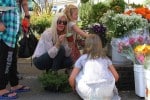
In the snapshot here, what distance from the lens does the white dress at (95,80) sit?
545 cm

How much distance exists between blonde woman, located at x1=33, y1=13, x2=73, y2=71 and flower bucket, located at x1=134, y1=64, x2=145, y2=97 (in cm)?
118

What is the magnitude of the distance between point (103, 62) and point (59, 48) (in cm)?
98

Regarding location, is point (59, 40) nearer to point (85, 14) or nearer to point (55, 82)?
point (55, 82)

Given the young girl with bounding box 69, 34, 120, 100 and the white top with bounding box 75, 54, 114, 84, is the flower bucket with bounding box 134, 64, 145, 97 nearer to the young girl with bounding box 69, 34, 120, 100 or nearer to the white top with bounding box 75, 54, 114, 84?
the young girl with bounding box 69, 34, 120, 100

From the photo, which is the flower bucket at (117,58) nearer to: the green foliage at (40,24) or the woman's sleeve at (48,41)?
the woman's sleeve at (48,41)

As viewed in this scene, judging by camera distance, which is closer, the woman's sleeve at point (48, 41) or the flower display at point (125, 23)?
the flower display at point (125, 23)

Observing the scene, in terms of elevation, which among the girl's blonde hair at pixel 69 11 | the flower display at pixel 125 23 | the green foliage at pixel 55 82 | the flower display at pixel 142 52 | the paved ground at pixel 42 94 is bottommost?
the paved ground at pixel 42 94

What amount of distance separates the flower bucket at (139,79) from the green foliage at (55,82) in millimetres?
1030

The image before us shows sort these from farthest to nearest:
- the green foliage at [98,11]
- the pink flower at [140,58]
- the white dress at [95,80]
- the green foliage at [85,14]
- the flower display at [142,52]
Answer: the green foliage at [85,14]
the green foliage at [98,11]
the pink flower at [140,58]
the flower display at [142,52]
the white dress at [95,80]

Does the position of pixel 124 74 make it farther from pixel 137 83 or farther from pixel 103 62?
pixel 103 62

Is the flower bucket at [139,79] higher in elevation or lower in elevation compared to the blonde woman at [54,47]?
lower

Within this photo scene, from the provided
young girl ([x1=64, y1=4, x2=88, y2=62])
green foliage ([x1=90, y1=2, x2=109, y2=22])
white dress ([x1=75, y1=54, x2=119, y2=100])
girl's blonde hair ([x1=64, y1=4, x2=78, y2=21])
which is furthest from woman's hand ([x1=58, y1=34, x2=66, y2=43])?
green foliage ([x1=90, y1=2, x2=109, y2=22])

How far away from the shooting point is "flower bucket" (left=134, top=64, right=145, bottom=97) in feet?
19.2

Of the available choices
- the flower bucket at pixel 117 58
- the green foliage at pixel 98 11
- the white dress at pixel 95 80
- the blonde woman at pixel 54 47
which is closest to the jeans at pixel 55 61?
the blonde woman at pixel 54 47
